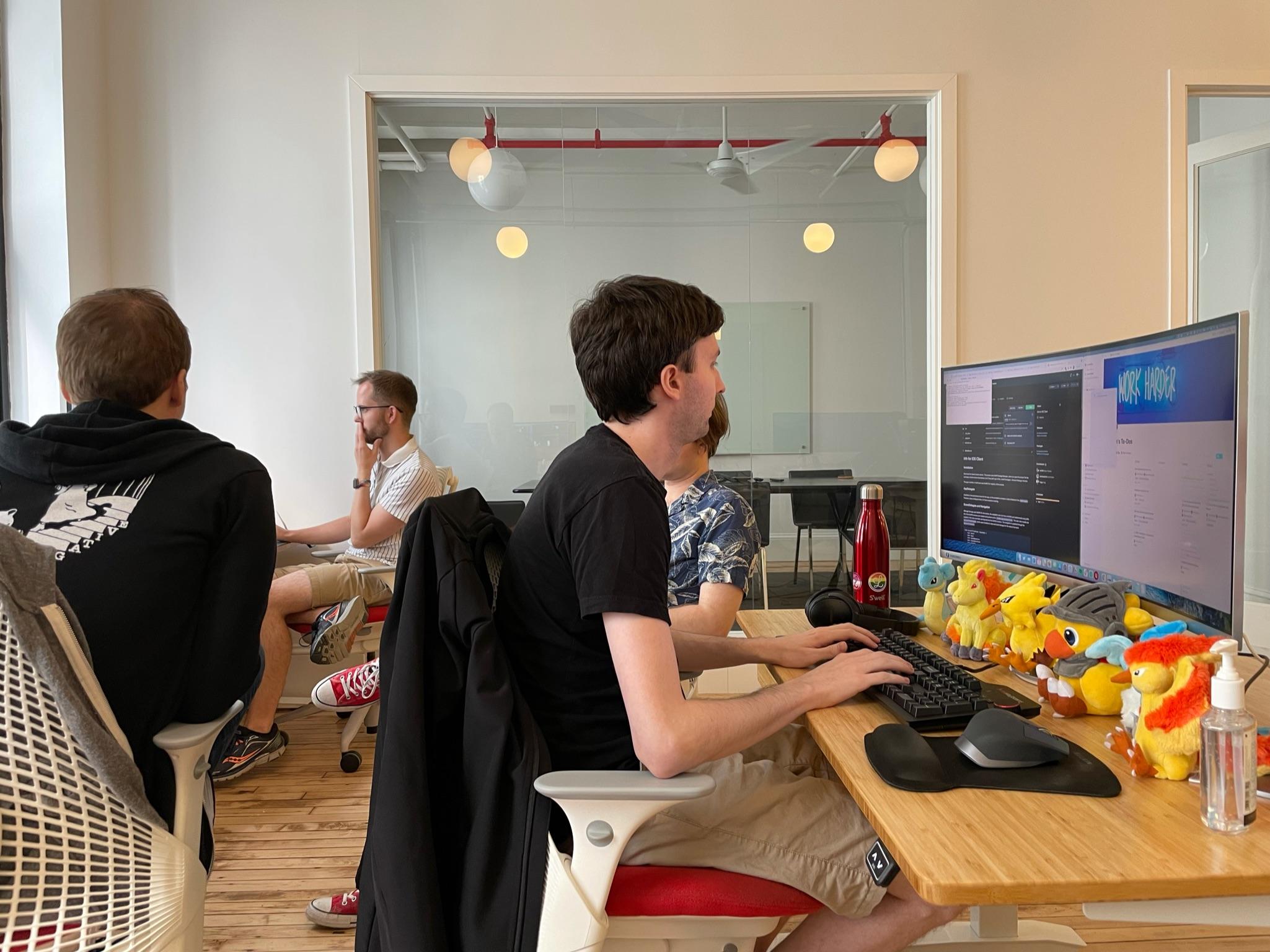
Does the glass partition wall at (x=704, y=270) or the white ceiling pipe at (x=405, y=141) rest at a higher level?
the white ceiling pipe at (x=405, y=141)

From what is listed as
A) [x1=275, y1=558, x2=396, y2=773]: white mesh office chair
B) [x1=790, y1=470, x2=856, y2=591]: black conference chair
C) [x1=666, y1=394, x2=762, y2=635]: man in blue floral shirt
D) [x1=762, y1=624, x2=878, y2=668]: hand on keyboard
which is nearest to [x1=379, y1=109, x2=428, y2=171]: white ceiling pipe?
[x1=275, y1=558, x2=396, y2=773]: white mesh office chair

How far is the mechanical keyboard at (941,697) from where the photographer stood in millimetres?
1110

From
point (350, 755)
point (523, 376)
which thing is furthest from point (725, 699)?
point (523, 376)

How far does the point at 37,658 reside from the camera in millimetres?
967

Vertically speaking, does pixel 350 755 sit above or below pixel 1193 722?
below

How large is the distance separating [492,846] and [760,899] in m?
0.34

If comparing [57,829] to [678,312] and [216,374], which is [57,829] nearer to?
[678,312]

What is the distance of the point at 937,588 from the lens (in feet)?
5.50

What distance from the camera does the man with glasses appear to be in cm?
309

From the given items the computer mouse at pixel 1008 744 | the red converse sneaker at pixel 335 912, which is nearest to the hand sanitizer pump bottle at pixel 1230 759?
the computer mouse at pixel 1008 744

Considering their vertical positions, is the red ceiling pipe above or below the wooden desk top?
above

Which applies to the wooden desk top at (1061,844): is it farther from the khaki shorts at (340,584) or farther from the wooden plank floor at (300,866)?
the khaki shorts at (340,584)

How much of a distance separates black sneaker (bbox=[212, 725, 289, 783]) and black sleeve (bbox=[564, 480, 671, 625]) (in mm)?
2256

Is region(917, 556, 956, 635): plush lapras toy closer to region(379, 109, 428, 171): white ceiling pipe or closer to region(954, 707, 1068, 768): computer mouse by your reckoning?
region(954, 707, 1068, 768): computer mouse
